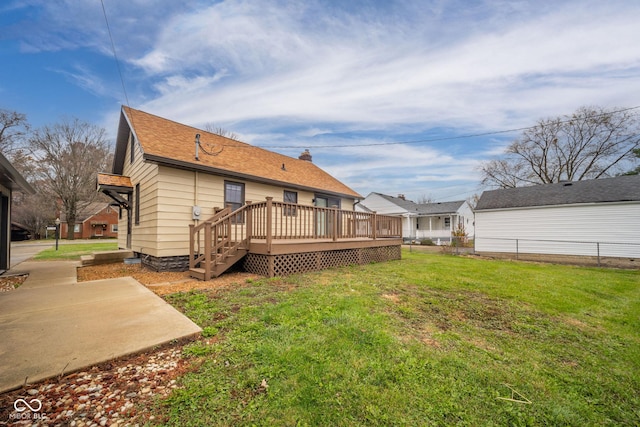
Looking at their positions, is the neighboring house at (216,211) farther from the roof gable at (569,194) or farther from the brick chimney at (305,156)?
the roof gable at (569,194)

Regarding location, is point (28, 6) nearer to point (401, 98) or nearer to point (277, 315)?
point (277, 315)

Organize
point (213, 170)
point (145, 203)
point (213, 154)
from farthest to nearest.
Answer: point (213, 154) < point (145, 203) < point (213, 170)

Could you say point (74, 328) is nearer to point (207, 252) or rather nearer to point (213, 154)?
point (207, 252)

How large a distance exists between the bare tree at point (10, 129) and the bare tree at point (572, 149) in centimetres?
4064

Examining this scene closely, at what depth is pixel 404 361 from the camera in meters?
2.48

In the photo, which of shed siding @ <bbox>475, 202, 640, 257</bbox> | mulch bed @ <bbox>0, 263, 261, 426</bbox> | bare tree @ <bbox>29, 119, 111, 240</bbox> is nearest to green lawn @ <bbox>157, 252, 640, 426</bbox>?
mulch bed @ <bbox>0, 263, 261, 426</bbox>

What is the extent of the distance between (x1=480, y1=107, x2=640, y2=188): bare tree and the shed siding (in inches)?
304

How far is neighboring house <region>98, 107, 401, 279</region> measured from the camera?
657 centimetres

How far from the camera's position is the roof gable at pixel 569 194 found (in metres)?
12.9

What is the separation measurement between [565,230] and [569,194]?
6.92 feet

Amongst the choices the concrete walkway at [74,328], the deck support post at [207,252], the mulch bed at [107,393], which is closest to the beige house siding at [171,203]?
the deck support post at [207,252]

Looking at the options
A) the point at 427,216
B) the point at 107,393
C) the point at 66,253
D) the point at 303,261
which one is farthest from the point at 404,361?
the point at 427,216

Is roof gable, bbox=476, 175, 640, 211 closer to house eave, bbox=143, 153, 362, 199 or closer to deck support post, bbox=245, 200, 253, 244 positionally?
house eave, bbox=143, 153, 362, 199

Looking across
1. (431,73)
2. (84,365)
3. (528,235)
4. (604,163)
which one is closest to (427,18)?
(431,73)
